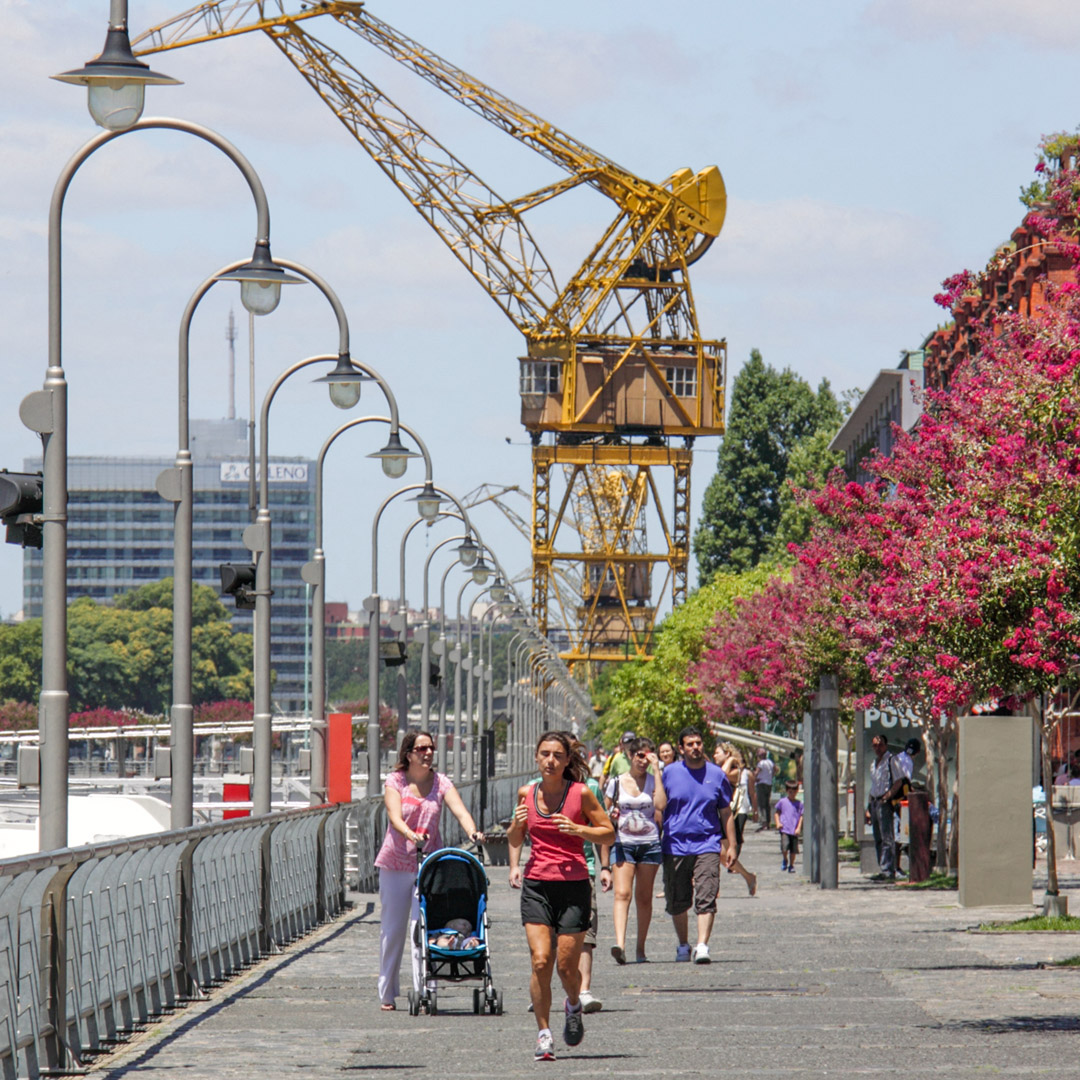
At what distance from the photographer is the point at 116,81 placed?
14.3 m

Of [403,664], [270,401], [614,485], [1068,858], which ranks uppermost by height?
[614,485]

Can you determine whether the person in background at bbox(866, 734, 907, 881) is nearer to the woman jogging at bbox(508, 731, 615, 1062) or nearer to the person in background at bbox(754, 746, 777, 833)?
the woman jogging at bbox(508, 731, 615, 1062)

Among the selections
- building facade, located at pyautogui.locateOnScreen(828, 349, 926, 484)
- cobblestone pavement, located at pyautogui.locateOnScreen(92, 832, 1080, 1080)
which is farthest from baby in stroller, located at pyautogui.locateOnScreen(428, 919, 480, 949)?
building facade, located at pyautogui.locateOnScreen(828, 349, 926, 484)

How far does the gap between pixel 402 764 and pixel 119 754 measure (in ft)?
320

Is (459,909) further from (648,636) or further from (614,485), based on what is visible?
(614,485)

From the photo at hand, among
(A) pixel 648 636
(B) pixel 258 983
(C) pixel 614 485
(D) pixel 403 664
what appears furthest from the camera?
(C) pixel 614 485

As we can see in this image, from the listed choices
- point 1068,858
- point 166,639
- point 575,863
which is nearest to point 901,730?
point 1068,858

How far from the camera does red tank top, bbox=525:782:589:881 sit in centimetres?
1232

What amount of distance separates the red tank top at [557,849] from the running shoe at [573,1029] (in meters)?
0.72

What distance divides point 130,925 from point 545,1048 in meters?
2.62

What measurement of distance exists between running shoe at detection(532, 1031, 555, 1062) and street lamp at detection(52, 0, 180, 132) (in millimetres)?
6054

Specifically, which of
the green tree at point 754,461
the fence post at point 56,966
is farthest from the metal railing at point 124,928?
the green tree at point 754,461

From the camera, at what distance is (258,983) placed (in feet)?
53.5

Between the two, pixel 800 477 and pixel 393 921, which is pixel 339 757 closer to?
pixel 393 921
